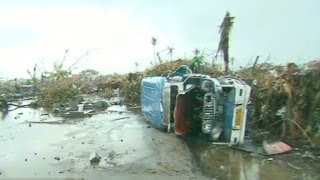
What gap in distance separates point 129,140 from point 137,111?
20.7ft

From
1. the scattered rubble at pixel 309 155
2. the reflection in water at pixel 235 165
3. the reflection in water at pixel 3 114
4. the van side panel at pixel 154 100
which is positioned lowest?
the reflection in water at pixel 3 114

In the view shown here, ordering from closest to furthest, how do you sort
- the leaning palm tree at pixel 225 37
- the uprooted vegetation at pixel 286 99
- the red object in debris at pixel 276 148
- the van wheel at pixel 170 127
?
the red object in debris at pixel 276 148
the uprooted vegetation at pixel 286 99
the van wheel at pixel 170 127
the leaning palm tree at pixel 225 37

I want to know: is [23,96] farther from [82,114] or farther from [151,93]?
[151,93]

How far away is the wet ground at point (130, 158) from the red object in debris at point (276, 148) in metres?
0.18

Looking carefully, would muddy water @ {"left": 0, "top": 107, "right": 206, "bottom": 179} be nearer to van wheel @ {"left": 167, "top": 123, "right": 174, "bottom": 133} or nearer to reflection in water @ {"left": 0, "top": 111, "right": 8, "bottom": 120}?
van wheel @ {"left": 167, "top": 123, "right": 174, "bottom": 133}

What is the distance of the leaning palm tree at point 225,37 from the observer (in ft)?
51.5

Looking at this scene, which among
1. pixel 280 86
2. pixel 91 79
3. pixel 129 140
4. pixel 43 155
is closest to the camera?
pixel 43 155

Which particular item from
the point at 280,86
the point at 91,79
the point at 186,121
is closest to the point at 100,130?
the point at 186,121

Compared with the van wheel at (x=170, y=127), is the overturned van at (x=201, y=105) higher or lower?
higher

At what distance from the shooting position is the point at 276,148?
28.1 ft

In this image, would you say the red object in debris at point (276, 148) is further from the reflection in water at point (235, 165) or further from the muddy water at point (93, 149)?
the muddy water at point (93, 149)

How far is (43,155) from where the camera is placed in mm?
9078

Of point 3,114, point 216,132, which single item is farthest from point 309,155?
point 3,114

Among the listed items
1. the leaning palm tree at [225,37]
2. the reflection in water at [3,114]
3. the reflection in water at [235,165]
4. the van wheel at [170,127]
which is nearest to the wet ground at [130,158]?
the reflection in water at [235,165]
